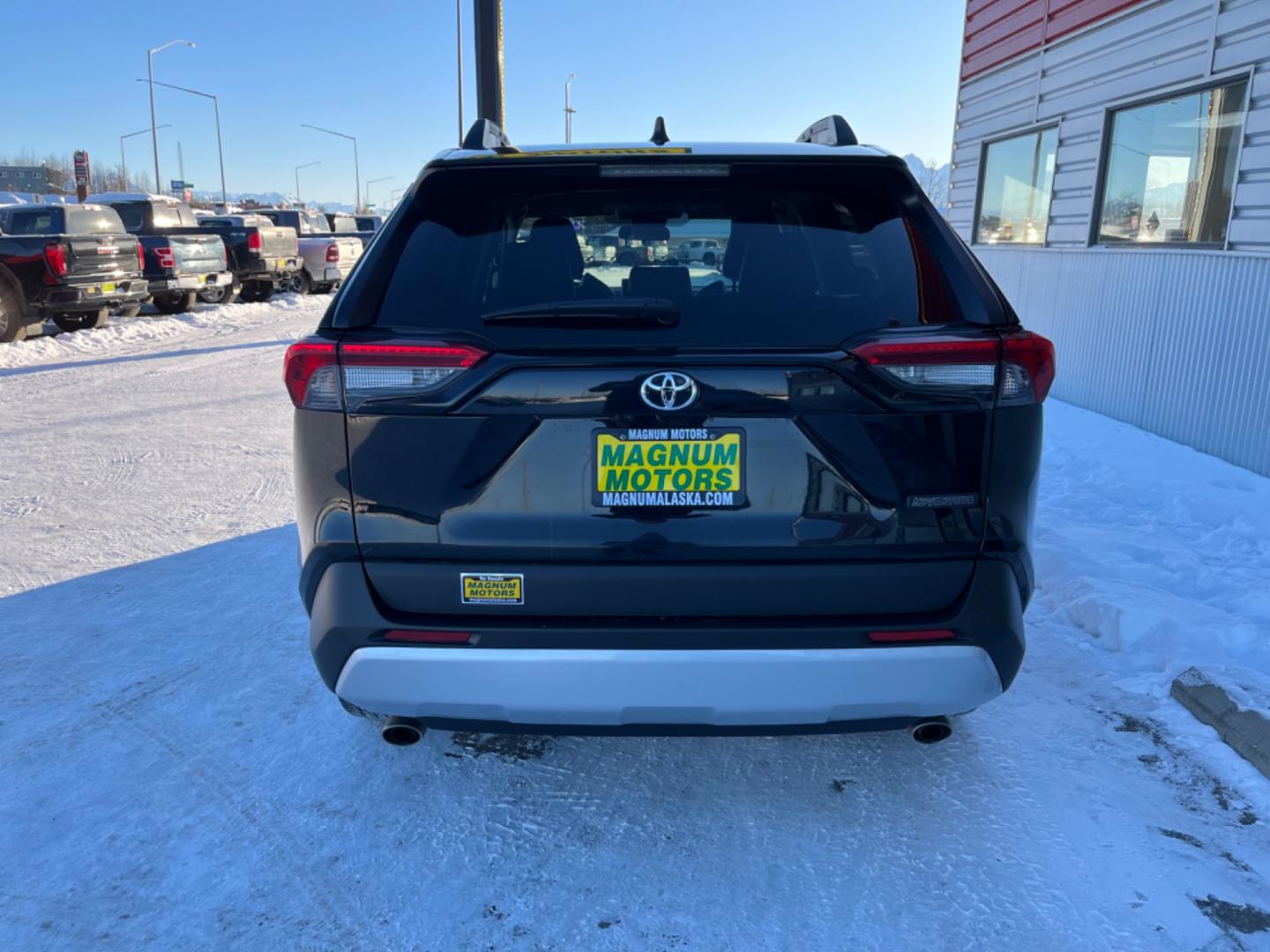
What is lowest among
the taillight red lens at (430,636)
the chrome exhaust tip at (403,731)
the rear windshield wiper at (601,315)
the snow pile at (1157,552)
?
the snow pile at (1157,552)

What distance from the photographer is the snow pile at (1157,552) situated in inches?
155

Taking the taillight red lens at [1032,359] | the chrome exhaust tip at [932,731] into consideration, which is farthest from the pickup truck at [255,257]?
the taillight red lens at [1032,359]

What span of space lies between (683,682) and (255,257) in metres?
20.1

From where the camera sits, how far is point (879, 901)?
7.95 feet

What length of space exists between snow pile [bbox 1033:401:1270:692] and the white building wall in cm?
55

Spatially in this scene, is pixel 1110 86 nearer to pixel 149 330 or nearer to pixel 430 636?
pixel 430 636

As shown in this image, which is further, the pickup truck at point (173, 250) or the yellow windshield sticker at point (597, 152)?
the pickup truck at point (173, 250)

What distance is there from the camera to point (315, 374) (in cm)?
236

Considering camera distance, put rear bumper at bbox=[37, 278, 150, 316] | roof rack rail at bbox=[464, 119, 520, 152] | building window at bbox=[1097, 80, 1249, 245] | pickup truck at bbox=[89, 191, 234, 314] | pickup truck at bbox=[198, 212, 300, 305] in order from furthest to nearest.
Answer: pickup truck at bbox=[198, 212, 300, 305]
pickup truck at bbox=[89, 191, 234, 314]
rear bumper at bbox=[37, 278, 150, 316]
building window at bbox=[1097, 80, 1249, 245]
roof rack rail at bbox=[464, 119, 520, 152]

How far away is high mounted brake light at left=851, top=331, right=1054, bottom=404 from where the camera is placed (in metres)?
2.28

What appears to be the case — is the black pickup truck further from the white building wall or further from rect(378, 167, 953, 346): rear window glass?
rect(378, 167, 953, 346): rear window glass

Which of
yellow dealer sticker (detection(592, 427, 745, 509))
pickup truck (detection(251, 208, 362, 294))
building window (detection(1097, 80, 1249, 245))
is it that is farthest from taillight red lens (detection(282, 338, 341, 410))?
pickup truck (detection(251, 208, 362, 294))

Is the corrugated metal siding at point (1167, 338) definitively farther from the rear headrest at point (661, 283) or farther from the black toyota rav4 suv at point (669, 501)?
the rear headrest at point (661, 283)

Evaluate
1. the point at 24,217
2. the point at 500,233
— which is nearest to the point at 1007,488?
the point at 500,233
